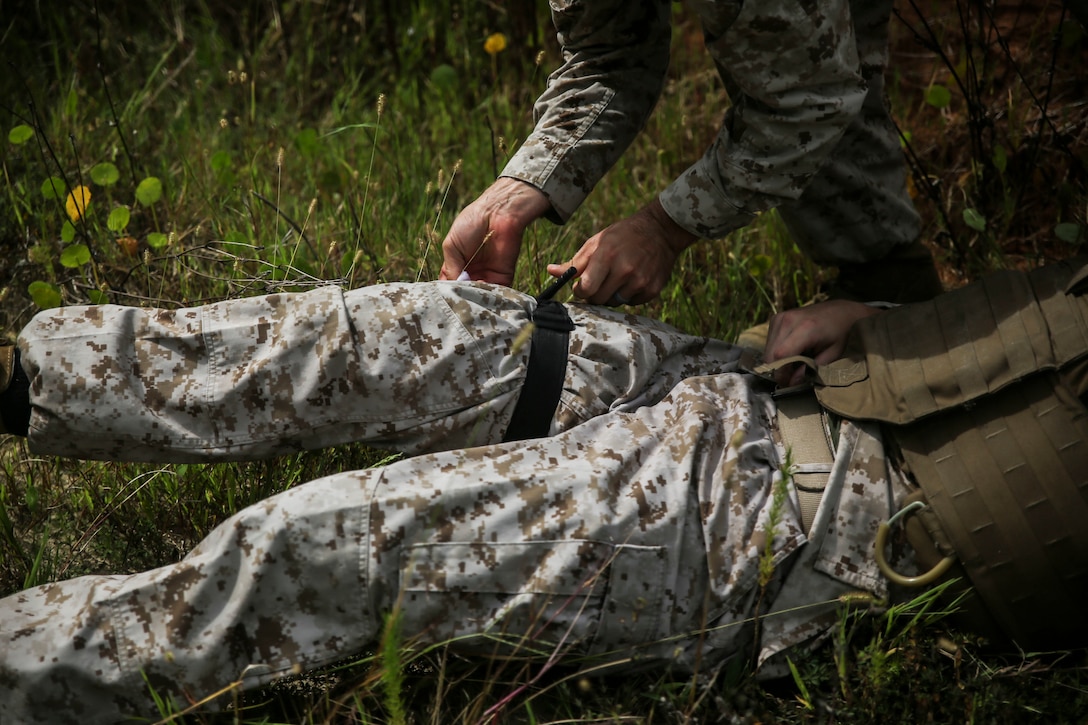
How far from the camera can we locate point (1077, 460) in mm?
1526

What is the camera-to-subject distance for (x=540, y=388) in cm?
177

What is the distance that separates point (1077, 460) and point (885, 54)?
125 cm

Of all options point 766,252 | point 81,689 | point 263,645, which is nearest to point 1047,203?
point 766,252

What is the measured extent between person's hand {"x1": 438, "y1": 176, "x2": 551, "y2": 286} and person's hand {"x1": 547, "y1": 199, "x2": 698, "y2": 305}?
5.3 inches

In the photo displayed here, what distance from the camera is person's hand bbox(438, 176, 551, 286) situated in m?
2.06

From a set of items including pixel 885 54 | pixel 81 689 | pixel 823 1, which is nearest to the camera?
pixel 81 689

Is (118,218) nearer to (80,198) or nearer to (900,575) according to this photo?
(80,198)

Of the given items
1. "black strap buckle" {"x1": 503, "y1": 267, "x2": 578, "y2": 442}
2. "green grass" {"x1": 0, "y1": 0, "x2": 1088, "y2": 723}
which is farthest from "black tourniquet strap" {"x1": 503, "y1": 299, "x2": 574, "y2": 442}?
"green grass" {"x1": 0, "y1": 0, "x2": 1088, "y2": 723}

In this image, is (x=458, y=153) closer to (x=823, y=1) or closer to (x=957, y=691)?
(x=823, y=1)

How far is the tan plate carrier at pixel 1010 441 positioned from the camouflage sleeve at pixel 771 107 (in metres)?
0.45

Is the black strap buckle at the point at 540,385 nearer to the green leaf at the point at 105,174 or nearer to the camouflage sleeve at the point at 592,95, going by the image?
the camouflage sleeve at the point at 592,95

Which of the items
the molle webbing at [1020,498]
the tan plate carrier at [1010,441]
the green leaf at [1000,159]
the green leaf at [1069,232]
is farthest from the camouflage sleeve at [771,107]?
the green leaf at [1000,159]

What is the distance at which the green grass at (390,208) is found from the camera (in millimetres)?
1665

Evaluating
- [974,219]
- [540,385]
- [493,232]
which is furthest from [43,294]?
[974,219]
